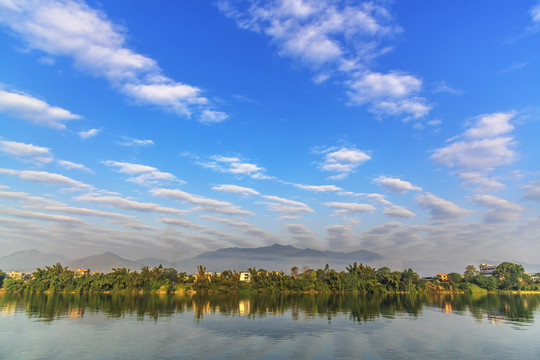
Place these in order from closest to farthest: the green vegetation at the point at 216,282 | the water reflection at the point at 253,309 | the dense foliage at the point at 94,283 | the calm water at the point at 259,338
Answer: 1. the calm water at the point at 259,338
2. the water reflection at the point at 253,309
3. the dense foliage at the point at 94,283
4. the green vegetation at the point at 216,282

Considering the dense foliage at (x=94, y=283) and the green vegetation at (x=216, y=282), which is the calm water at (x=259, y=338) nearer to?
the dense foliage at (x=94, y=283)

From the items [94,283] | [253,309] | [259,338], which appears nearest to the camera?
[259,338]

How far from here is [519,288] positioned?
158500 mm

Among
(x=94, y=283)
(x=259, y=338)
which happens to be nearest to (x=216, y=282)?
(x=94, y=283)

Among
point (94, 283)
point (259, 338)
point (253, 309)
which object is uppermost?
point (259, 338)

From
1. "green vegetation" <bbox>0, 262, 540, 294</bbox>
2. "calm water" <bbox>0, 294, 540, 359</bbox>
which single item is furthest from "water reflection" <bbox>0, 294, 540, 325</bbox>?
"green vegetation" <bbox>0, 262, 540, 294</bbox>

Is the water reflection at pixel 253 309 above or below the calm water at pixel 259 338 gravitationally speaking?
below

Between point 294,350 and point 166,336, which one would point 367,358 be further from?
point 166,336

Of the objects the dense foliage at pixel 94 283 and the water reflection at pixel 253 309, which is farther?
the dense foliage at pixel 94 283

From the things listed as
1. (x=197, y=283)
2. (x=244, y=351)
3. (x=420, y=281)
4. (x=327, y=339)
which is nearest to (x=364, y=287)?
(x=420, y=281)

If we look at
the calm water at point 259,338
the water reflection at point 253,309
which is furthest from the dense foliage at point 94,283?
the calm water at point 259,338

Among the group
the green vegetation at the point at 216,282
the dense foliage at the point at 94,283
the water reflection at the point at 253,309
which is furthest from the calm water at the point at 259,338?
the green vegetation at the point at 216,282

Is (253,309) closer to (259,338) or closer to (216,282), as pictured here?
(259,338)

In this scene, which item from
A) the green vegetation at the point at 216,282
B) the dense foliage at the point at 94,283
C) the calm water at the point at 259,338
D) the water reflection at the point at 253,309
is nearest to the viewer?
the calm water at the point at 259,338
